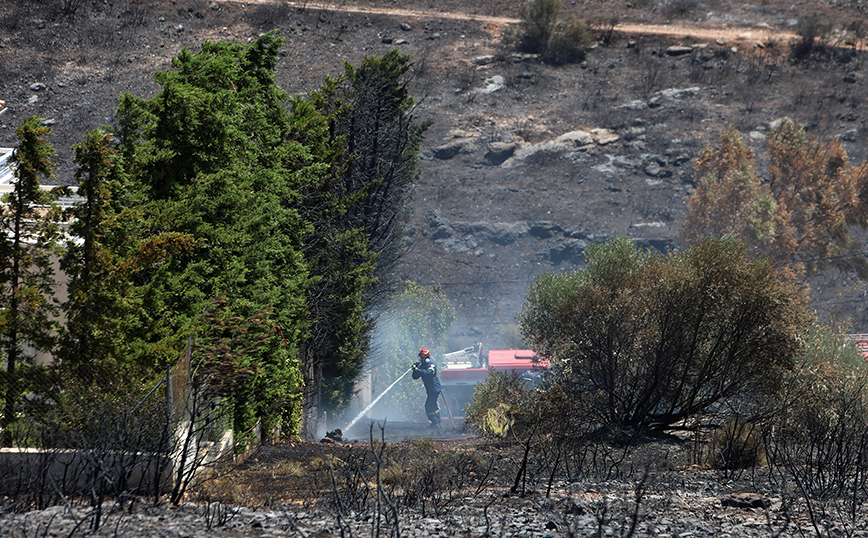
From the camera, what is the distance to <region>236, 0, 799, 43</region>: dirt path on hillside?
270 feet

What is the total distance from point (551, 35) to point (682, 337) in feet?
229

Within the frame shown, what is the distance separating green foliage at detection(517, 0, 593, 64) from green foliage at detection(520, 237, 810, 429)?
6604 centimetres

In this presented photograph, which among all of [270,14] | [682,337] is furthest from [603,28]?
[682,337]

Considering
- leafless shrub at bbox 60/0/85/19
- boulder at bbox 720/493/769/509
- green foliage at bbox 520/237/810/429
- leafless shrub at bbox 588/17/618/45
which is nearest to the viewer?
boulder at bbox 720/493/769/509

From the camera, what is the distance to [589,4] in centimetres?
8881

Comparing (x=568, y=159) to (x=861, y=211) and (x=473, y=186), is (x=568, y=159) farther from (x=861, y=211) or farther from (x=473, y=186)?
(x=861, y=211)

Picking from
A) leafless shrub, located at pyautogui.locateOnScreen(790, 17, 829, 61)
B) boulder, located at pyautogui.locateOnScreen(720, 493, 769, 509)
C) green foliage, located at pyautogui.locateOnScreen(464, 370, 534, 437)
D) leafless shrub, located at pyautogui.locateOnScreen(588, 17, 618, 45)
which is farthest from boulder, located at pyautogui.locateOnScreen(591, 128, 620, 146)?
boulder, located at pyautogui.locateOnScreen(720, 493, 769, 509)

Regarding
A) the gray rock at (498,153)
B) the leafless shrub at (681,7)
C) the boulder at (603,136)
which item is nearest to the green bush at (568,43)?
the boulder at (603,136)

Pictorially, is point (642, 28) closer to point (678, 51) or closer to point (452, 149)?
point (678, 51)

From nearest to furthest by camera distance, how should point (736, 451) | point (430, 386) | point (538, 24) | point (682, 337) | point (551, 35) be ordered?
point (736, 451) → point (682, 337) → point (430, 386) → point (538, 24) → point (551, 35)

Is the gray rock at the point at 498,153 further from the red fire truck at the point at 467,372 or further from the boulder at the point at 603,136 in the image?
the red fire truck at the point at 467,372

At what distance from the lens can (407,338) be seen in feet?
158

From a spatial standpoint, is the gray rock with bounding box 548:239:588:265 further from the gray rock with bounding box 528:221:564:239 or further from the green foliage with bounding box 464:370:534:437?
the green foliage with bounding box 464:370:534:437

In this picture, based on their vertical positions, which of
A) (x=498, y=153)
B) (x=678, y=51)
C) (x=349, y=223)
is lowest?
(x=349, y=223)
